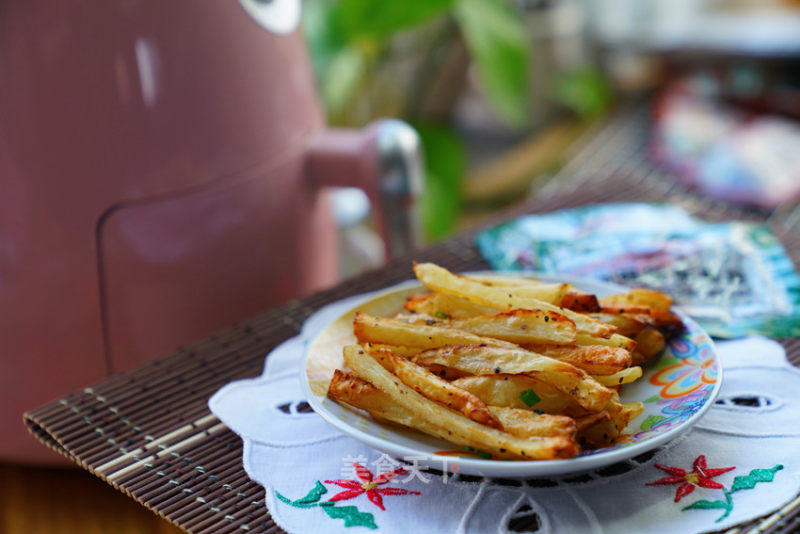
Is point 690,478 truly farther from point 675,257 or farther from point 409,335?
point 675,257

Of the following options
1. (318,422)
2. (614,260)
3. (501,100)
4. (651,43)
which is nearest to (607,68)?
(651,43)

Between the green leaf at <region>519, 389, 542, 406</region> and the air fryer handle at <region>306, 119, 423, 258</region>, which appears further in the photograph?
→ the air fryer handle at <region>306, 119, 423, 258</region>

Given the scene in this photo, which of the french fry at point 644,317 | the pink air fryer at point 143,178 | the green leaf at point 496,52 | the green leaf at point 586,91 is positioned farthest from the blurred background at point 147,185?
the green leaf at point 586,91

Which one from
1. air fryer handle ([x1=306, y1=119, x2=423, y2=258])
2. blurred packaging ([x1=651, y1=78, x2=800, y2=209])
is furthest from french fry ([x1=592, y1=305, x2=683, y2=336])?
blurred packaging ([x1=651, y1=78, x2=800, y2=209])

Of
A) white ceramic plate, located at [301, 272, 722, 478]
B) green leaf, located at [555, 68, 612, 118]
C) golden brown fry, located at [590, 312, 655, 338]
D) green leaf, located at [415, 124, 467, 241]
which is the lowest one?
green leaf, located at [415, 124, 467, 241]

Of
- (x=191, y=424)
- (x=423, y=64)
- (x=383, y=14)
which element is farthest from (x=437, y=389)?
(x=423, y=64)

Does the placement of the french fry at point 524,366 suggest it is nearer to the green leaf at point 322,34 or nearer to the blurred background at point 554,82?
the blurred background at point 554,82

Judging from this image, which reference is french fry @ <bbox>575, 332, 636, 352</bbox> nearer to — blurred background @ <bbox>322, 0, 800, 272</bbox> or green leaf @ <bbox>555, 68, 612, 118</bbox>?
blurred background @ <bbox>322, 0, 800, 272</bbox>
